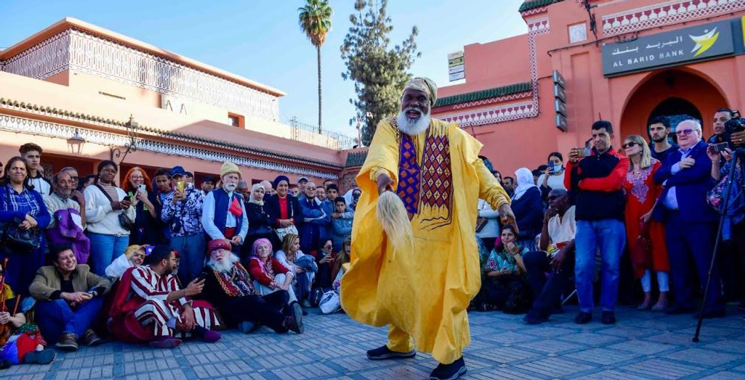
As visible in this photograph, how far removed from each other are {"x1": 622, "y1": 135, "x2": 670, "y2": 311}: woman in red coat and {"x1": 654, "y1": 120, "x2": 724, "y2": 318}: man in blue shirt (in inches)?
6.4

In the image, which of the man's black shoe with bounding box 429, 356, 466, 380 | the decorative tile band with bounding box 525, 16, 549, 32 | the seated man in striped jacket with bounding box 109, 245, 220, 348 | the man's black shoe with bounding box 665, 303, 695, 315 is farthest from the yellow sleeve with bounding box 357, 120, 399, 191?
the decorative tile band with bounding box 525, 16, 549, 32

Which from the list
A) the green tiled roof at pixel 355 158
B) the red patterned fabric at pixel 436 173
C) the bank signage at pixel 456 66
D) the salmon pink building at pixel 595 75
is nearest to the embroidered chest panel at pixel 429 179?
the red patterned fabric at pixel 436 173

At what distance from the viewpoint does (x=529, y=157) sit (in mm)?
14508

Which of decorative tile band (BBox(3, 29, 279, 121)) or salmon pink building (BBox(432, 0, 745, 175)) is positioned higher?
decorative tile band (BBox(3, 29, 279, 121))

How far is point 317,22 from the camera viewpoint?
30.2 meters

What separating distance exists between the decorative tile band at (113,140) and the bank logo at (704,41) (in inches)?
505

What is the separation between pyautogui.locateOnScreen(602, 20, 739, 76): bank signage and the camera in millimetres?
11547

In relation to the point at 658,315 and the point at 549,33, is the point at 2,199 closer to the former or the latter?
the point at 658,315

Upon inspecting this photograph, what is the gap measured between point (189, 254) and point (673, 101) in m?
12.7

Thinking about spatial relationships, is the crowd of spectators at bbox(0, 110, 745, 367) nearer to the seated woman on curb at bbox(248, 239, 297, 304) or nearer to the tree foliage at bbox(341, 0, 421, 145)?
the seated woman on curb at bbox(248, 239, 297, 304)

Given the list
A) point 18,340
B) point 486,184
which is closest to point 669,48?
point 486,184

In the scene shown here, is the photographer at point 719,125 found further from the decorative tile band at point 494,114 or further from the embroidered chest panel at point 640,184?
the decorative tile band at point 494,114

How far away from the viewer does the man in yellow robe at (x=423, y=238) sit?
3.24 m

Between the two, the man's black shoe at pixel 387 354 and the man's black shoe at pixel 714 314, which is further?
the man's black shoe at pixel 714 314
